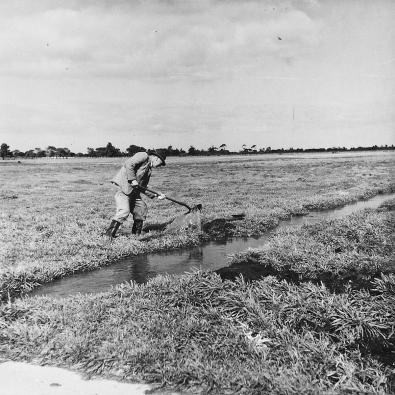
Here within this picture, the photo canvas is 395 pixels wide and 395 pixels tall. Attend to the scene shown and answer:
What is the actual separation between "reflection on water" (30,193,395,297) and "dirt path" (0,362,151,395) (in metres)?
2.45

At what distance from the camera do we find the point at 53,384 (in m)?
3.58

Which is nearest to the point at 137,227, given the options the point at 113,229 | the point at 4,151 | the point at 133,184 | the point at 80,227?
the point at 113,229

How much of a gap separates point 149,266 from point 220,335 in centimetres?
374

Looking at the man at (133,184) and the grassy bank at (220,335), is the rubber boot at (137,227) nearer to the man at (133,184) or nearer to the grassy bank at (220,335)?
the man at (133,184)

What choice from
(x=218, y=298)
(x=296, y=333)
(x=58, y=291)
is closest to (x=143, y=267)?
(x=58, y=291)

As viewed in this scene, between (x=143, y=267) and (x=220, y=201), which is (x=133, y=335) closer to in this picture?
(x=143, y=267)

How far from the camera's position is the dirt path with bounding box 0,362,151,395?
3457 millimetres

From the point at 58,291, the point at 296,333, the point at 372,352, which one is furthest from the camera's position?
the point at 58,291

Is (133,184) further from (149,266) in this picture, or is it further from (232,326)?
(232,326)

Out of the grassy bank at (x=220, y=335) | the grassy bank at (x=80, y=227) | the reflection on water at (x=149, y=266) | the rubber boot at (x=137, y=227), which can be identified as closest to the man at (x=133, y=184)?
the rubber boot at (x=137, y=227)

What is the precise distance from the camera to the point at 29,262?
24.0 feet

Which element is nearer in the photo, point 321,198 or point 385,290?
point 385,290

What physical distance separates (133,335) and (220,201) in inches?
481

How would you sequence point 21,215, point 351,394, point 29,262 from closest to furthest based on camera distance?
point 351,394, point 29,262, point 21,215
